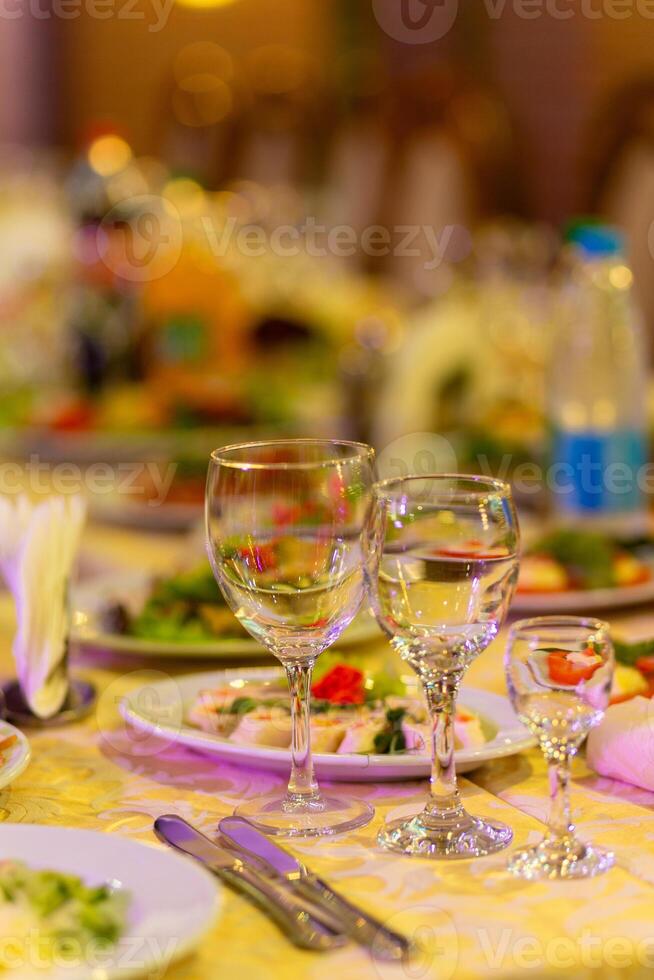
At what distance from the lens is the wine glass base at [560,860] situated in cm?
66

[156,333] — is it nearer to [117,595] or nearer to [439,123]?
[117,595]

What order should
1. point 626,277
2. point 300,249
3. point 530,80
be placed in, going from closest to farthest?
1. point 626,277
2. point 300,249
3. point 530,80

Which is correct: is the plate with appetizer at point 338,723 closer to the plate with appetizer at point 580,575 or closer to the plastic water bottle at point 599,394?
the plate with appetizer at point 580,575

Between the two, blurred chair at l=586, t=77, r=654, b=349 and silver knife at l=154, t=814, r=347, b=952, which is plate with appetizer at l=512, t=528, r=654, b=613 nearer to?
silver knife at l=154, t=814, r=347, b=952

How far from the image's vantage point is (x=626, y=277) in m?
1.54

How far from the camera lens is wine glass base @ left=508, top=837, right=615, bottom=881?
25.9 inches

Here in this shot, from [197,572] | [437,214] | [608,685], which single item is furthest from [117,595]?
[437,214]

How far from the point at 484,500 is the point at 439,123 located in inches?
154

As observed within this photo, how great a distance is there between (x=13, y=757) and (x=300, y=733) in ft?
0.55

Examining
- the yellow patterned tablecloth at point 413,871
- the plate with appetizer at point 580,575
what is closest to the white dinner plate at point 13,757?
the yellow patterned tablecloth at point 413,871

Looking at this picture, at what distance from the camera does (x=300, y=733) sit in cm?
76

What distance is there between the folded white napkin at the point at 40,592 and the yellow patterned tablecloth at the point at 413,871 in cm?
4

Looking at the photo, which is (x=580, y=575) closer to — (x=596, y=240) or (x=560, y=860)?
(x=596, y=240)

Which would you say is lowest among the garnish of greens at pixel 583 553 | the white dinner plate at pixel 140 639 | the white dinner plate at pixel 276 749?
the white dinner plate at pixel 276 749
